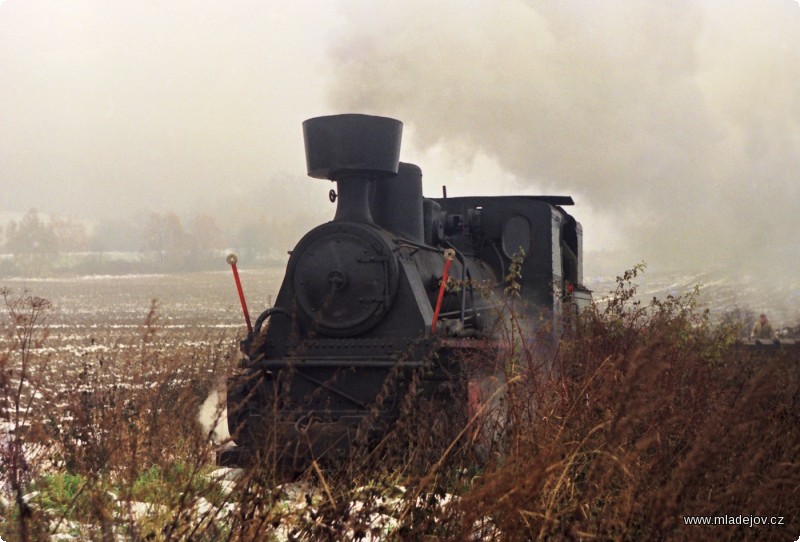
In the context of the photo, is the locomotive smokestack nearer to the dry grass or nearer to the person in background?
the dry grass

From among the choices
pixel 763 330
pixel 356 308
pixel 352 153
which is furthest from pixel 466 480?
pixel 763 330

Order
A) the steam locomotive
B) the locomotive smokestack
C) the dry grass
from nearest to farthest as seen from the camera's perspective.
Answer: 1. the dry grass
2. the steam locomotive
3. the locomotive smokestack

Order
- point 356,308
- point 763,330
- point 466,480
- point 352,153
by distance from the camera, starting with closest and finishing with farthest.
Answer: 1. point 466,480
2. point 356,308
3. point 352,153
4. point 763,330

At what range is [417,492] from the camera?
309 centimetres

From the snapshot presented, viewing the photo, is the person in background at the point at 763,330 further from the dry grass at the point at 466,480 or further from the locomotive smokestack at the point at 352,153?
the locomotive smokestack at the point at 352,153

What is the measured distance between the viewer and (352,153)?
6777 millimetres

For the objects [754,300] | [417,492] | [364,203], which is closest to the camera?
[417,492]

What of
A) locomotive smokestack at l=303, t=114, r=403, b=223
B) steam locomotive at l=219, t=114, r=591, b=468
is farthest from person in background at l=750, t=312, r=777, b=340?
locomotive smokestack at l=303, t=114, r=403, b=223

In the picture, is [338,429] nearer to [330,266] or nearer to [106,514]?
[330,266]

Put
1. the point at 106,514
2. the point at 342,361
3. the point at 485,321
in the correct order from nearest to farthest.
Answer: the point at 106,514, the point at 342,361, the point at 485,321

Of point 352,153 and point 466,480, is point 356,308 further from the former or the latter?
point 466,480

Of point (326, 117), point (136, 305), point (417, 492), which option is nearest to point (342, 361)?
point (326, 117)

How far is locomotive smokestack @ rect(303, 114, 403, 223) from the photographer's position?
6.75 meters

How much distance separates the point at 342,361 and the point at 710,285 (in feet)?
116
